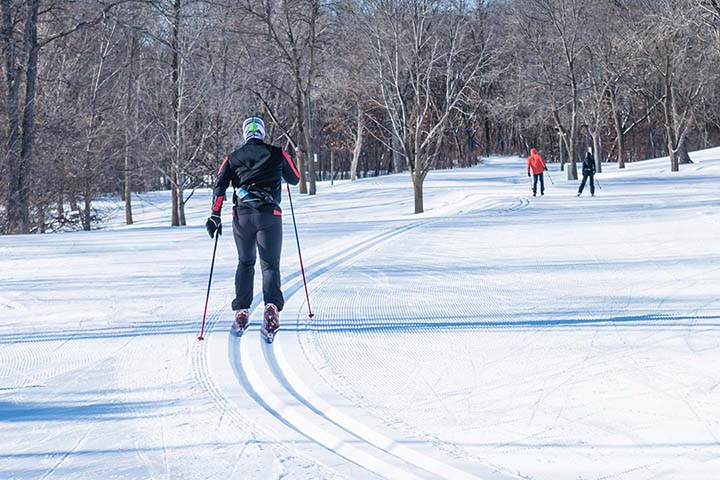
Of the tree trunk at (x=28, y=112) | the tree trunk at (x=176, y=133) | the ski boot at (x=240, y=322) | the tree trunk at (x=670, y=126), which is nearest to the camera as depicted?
the ski boot at (x=240, y=322)

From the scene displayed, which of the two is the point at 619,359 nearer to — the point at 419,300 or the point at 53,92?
the point at 419,300

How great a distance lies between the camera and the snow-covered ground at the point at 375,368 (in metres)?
4.49

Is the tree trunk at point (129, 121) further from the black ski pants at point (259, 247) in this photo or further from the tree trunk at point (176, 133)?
the black ski pants at point (259, 247)

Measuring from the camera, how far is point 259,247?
25.2 feet

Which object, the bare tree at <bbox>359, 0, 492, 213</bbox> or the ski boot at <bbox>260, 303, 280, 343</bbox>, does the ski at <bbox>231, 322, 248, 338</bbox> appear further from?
the bare tree at <bbox>359, 0, 492, 213</bbox>

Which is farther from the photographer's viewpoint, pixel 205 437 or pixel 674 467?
pixel 205 437

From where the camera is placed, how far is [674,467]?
425 centimetres

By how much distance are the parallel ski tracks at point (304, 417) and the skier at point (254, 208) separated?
1.49ft

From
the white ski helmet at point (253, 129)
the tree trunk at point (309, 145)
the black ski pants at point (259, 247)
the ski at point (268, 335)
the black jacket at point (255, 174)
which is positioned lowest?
the ski at point (268, 335)

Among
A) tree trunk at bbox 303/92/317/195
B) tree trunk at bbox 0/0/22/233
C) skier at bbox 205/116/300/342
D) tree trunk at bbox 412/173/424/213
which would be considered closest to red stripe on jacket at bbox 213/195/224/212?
skier at bbox 205/116/300/342

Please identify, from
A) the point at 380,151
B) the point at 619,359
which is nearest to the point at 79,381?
the point at 619,359

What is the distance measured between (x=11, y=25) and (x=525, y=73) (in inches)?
1206

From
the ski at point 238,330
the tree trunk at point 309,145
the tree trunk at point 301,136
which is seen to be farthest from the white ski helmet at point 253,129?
the tree trunk at point 309,145

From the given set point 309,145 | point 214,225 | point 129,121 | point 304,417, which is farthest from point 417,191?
point 304,417
